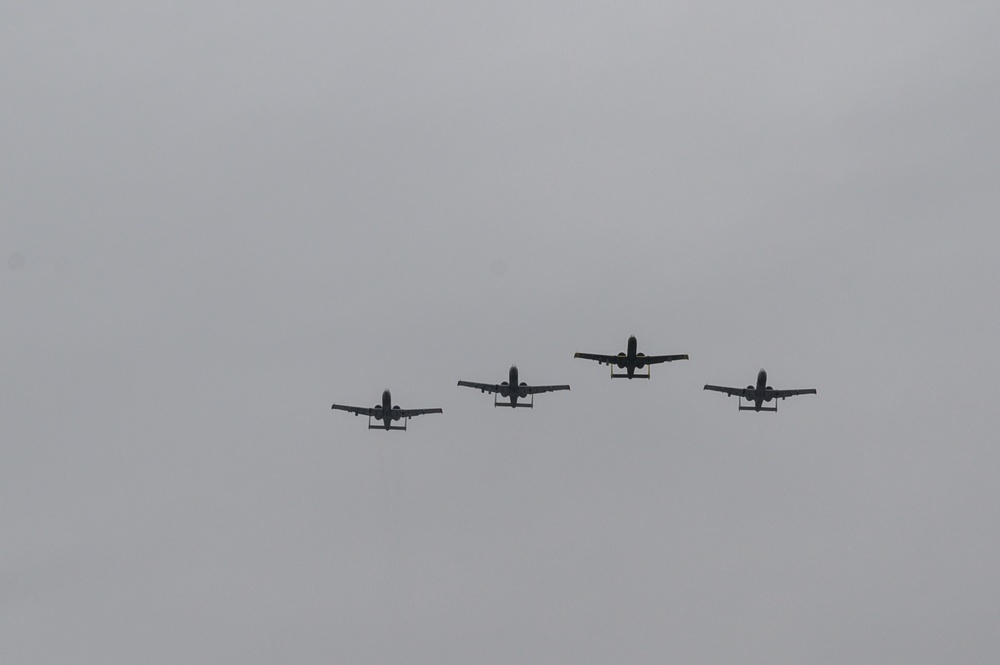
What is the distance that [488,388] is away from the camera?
169m

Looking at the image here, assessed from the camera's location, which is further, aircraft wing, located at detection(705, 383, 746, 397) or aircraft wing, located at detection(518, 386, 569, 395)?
aircraft wing, located at detection(705, 383, 746, 397)

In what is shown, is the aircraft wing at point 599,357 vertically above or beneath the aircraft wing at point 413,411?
above

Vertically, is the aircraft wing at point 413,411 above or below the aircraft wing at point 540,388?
below

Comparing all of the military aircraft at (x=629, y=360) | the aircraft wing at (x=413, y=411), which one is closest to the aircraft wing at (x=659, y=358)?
the military aircraft at (x=629, y=360)

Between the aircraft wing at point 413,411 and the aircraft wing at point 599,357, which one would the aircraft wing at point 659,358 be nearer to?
the aircraft wing at point 599,357

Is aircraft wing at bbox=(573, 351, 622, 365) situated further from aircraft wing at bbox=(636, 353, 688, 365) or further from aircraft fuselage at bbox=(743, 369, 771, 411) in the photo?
aircraft fuselage at bbox=(743, 369, 771, 411)

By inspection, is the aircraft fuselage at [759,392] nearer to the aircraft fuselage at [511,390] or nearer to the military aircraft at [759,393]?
the military aircraft at [759,393]

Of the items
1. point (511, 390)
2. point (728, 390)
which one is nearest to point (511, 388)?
point (511, 390)

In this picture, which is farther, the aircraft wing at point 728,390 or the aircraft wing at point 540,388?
the aircraft wing at point 728,390

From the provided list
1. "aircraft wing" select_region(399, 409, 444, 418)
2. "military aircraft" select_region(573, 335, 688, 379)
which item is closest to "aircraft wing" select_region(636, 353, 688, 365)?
"military aircraft" select_region(573, 335, 688, 379)

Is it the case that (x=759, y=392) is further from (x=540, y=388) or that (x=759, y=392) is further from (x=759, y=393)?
(x=540, y=388)

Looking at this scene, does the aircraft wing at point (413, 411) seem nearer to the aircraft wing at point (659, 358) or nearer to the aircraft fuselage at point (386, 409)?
the aircraft fuselage at point (386, 409)

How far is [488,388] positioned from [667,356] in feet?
80.4

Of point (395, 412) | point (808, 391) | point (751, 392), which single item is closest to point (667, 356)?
point (751, 392)
